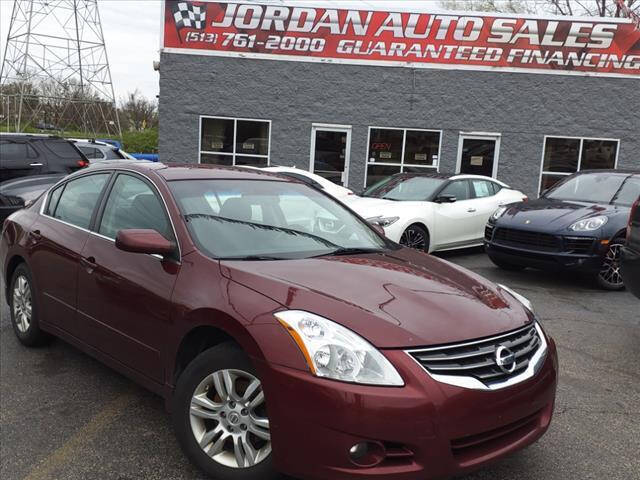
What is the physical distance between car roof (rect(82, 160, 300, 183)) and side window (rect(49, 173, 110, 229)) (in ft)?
0.37

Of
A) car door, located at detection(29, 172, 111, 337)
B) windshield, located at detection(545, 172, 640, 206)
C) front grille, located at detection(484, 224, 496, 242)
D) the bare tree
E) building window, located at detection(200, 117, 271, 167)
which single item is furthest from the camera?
the bare tree

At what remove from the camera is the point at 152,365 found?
3.25 metres

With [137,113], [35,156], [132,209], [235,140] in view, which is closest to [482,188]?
[235,140]

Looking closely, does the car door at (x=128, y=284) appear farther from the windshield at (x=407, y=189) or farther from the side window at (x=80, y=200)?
the windshield at (x=407, y=189)

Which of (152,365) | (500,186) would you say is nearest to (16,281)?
(152,365)

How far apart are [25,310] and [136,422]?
1799mm

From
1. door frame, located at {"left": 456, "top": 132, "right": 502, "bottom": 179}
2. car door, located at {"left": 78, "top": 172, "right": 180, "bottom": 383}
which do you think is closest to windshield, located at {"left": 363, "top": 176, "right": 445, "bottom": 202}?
door frame, located at {"left": 456, "top": 132, "right": 502, "bottom": 179}

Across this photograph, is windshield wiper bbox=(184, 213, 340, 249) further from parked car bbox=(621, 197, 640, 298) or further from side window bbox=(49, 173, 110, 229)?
parked car bbox=(621, 197, 640, 298)

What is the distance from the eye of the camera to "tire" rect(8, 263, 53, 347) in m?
→ 4.56

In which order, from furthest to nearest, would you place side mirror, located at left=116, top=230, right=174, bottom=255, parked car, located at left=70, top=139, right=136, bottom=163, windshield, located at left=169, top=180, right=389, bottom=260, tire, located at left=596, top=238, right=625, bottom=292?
parked car, located at left=70, top=139, right=136, bottom=163
tire, located at left=596, top=238, right=625, bottom=292
windshield, located at left=169, top=180, right=389, bottom=260
side mirror, located at left=116, top=230, right=174, bottom=255

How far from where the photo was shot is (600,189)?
816 centimetres

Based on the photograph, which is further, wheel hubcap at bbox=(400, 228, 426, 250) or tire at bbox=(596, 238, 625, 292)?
wheel hubcap at bbox=(400, 228, 426, 250)

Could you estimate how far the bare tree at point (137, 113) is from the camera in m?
46.7

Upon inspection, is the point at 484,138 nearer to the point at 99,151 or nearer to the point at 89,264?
the point at 99,151
